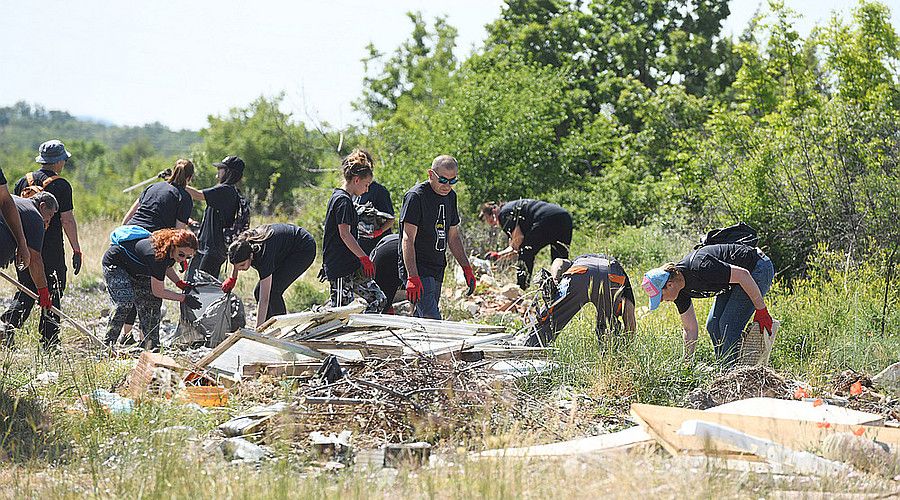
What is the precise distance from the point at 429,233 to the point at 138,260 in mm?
2379

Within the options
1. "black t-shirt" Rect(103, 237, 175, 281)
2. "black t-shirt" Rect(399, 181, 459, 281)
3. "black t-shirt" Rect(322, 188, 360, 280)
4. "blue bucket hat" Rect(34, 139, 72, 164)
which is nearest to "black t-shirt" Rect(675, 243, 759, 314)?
"black t-shirt" Rect(399, 181, 459, 281)

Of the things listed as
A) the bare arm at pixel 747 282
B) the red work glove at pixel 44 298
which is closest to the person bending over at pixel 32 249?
the red work glove at pixel 44 298

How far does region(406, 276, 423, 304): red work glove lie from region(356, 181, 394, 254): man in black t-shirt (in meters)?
1.05

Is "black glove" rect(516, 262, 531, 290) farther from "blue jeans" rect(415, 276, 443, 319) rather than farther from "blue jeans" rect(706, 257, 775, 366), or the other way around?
"blue jeans" rect(706, 257, 775, 366)

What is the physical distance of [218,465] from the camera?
14.8ft

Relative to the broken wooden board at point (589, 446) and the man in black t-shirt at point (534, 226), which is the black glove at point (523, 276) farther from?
the broken wooden board at point (589, 446)

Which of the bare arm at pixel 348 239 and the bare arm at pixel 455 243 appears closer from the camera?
the bare arm at pixel 348 239

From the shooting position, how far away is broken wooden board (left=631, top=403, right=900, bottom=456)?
478 cm

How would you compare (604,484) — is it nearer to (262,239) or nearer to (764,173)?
(262,239)

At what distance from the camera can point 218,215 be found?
31.7ft

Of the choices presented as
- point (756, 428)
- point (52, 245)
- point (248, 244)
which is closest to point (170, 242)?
point (248, 244)

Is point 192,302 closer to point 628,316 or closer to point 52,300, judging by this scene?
point 52,300

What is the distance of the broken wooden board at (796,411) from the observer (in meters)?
5.24

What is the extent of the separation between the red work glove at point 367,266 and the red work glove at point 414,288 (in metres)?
0.38
